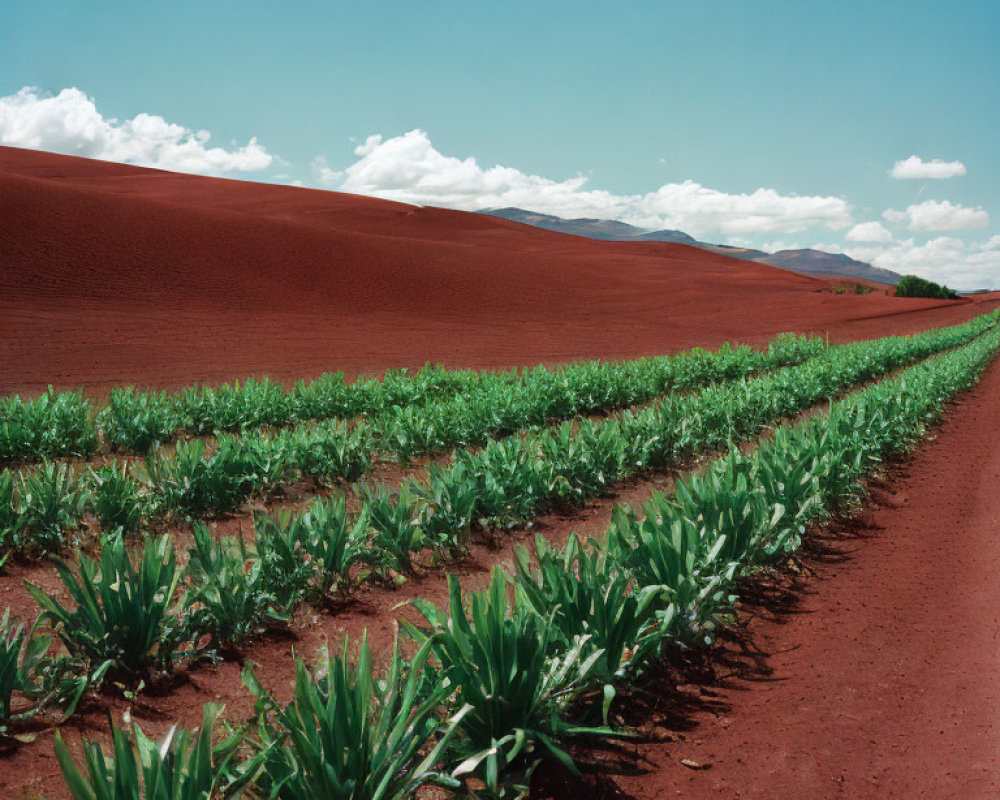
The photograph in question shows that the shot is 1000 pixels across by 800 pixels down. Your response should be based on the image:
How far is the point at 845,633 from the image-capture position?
361cm

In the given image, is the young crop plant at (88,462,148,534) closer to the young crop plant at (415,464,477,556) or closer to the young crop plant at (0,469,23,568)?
the young crop plant at (0,469,23,568)

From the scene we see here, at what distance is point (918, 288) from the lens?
61.6 meters

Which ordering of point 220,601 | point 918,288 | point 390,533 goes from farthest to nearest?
point 918,288, point 390,533, point 220,601

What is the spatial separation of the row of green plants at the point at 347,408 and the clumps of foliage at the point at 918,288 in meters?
58.6

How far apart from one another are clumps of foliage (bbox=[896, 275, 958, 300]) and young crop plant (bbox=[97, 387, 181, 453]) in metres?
65.7

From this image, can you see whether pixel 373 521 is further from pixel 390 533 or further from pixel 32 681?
pixel 32 681

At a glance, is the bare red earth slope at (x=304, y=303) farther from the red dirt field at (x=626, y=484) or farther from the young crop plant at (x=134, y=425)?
the young crop plant at (x=134, y=425)

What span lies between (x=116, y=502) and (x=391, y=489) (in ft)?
6.51

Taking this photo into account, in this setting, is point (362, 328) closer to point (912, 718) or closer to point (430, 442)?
point (430, 442)

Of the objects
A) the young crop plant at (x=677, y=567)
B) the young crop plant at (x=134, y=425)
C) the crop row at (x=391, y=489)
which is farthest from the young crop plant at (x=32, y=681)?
the young crop plant at (x=134, y=425)

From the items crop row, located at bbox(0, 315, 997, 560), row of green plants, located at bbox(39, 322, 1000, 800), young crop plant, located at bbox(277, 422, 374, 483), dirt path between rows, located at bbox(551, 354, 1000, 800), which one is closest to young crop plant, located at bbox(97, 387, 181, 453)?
crop row, located at bbox(0, 315, 997, 560)

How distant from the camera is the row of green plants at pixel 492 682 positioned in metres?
2.01

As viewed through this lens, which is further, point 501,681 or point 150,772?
point 501,681

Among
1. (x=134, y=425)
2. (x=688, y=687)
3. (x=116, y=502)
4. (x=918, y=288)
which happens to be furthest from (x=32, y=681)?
(x=918, y=288)
